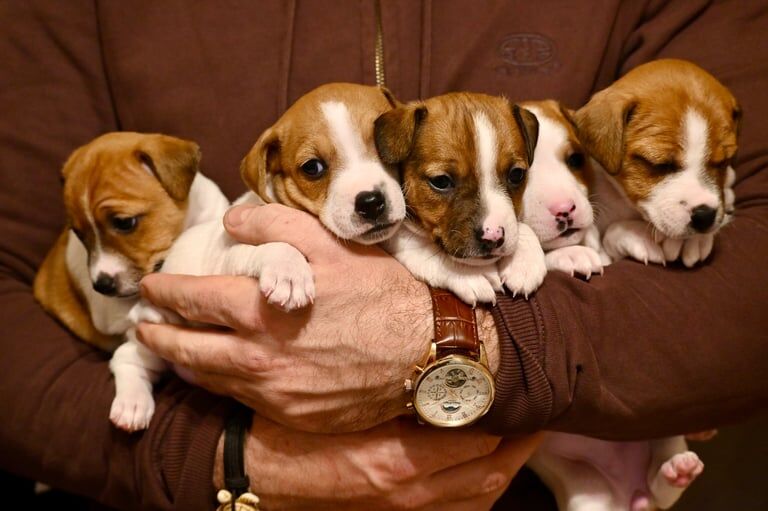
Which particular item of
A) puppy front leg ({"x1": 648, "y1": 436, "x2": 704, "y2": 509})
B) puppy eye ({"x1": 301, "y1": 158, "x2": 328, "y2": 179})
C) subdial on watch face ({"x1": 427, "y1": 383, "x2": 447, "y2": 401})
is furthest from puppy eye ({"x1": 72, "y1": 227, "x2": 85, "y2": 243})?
puppy front leg ({"x1": 648, "y1": 436, "x2": 704, "y2": 509})

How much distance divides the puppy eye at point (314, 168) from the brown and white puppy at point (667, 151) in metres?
0.80

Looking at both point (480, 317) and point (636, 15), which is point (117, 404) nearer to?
point (480, 317)

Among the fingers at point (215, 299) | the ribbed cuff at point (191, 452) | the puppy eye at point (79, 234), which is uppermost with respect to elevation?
the fingers at point (215, 299)

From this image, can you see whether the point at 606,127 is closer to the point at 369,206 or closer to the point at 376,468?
the point at 369,206

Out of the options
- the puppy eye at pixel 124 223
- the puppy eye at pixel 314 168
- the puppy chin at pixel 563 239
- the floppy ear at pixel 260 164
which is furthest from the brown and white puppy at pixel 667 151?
the puppy eye at pixel 124 223

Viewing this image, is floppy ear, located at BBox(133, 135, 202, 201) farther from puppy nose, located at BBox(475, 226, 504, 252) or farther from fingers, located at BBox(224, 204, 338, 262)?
puppy nose, located at BBox(475, 226, 504, 252)

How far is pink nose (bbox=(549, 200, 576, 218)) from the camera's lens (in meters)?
1.89

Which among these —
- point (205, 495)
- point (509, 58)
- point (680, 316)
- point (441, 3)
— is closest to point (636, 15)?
point (509, 58)

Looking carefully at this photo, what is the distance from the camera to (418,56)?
2162 mm

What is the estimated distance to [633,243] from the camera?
1.90 metres

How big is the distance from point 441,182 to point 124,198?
3.48 feet

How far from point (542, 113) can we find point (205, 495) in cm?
150

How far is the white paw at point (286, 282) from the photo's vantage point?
155cm

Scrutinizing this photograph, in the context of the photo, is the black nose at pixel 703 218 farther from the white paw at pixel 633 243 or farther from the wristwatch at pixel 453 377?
the wristwatch at pixel 453 377
